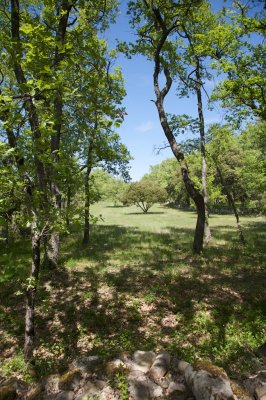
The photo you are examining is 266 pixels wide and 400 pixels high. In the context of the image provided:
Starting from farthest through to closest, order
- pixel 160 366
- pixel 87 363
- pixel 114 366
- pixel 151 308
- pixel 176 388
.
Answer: pixel 151 308 → pixel 87 363 → pixel 114 366 → pixel 160 366 → pixel 176 388

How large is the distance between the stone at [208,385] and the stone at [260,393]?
1.43 feet

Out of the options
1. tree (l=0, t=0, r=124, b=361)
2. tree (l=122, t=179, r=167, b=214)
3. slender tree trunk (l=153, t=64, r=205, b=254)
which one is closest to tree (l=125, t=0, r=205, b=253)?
slender tree trunk (l=153, t=64, r=205, b=254)

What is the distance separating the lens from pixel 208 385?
5.05m

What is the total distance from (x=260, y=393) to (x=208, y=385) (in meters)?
0.86

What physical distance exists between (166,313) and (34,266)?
505cm

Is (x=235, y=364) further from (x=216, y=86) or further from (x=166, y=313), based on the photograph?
(x=216, y=86)

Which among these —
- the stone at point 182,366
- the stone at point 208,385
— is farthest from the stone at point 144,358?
the stone at point 208,385

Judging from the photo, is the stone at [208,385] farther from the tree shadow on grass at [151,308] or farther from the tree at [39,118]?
the tree at [39,118]

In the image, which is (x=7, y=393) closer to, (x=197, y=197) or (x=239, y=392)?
(x=239, y=392)

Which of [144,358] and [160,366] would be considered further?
[144,358]

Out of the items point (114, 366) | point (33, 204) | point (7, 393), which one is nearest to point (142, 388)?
point (114, 366)

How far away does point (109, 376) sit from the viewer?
587cm

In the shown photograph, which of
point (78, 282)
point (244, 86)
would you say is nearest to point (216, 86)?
point (244, 86)

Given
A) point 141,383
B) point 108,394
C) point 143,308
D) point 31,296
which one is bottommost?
point 143,308
